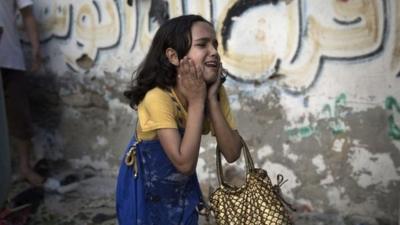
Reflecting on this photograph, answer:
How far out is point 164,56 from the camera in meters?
2.40

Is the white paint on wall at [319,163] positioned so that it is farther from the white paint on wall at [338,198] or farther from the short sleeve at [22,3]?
the short sleeve at [22,3]

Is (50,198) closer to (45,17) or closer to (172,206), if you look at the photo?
(45,17)

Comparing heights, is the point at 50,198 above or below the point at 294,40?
below

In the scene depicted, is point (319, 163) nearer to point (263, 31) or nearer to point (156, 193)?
point (263, 31)

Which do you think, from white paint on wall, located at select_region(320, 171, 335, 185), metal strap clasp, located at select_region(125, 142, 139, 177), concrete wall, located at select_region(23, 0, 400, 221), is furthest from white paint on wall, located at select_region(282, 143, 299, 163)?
metal strap clasp, located at select_region(125, 142, 139, 177)

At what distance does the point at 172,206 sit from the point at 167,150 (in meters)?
0.27

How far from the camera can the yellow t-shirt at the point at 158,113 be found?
7.19 ft

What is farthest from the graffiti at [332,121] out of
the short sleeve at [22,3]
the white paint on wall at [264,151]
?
the short sleeve at [22,3]

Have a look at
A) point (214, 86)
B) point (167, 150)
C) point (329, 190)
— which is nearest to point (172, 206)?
point (167, 150)

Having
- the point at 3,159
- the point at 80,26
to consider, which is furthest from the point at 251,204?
the point at 80,26

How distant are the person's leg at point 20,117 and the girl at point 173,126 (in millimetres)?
2468

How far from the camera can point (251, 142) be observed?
4.06 metres

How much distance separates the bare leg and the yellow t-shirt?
8.78 feet

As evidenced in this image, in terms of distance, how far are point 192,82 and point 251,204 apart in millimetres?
532
